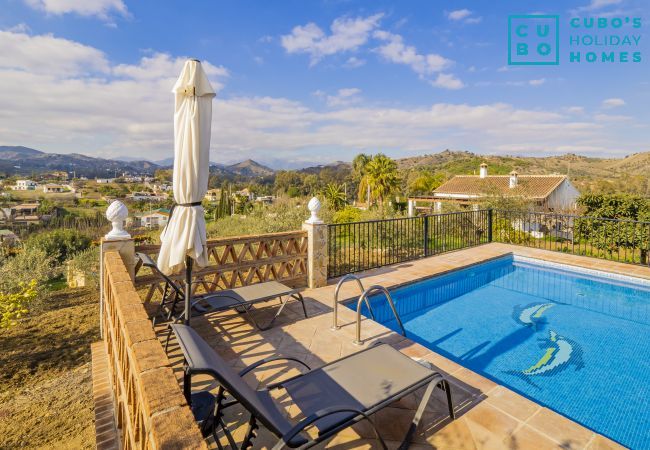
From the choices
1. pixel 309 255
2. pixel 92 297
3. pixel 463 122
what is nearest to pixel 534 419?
pixel 309 255

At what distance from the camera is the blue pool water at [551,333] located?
338cm

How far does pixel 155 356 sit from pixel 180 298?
2.93 metres

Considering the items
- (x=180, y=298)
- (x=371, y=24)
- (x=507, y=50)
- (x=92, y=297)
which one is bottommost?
(x=92, y=297)

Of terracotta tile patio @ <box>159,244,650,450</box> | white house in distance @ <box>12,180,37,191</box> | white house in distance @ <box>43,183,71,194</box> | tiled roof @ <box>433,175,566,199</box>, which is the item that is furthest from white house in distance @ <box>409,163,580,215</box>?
white house in distance @ <box>12,180,37,191</box>

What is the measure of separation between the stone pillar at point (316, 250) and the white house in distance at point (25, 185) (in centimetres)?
5201

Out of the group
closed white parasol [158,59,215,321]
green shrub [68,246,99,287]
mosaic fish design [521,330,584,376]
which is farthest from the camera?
green shrub [68,246,99,287]

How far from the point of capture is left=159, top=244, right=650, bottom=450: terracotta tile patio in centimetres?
238

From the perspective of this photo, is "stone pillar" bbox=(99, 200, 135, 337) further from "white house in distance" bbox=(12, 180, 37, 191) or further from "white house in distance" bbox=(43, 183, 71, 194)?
"white house in distance" bbox=(12, 180, 37, 191)

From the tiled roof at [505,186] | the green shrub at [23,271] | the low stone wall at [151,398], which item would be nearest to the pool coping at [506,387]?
the low stone wall at [151,398]

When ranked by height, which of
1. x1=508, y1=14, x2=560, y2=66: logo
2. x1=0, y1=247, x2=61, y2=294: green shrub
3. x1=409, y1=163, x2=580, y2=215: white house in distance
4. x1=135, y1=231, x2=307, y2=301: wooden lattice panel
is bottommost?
x1=0, y1=247, x2=61, y2=294: green shrub

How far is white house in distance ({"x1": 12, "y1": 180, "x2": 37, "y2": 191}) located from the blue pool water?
53.2m

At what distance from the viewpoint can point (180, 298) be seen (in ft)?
14.2

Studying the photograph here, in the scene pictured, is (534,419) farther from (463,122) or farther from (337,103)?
(463,122)

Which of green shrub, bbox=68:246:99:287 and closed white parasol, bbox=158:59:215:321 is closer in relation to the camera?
closed white parasol, bbox=158:59:215:321
